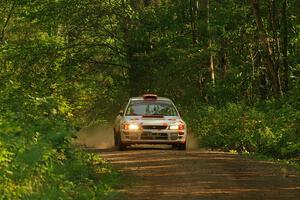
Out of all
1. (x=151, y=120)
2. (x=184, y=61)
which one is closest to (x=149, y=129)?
(x=151, y=120)

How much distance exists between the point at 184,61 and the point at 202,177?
1813 centimetres

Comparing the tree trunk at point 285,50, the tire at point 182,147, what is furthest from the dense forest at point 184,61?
the tire at point 182,147

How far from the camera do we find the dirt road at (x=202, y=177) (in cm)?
1074

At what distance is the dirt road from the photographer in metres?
10.7

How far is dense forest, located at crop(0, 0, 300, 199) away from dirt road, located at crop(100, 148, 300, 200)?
2945 mm

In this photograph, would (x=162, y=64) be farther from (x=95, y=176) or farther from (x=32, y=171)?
(x=32, y=171)

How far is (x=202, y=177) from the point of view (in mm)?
12852

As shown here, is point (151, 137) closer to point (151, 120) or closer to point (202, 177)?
point (151, 120)

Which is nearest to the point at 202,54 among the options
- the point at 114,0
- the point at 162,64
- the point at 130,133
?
the point at 162,64

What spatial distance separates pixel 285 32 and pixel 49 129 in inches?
631

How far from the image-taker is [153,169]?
559 inches

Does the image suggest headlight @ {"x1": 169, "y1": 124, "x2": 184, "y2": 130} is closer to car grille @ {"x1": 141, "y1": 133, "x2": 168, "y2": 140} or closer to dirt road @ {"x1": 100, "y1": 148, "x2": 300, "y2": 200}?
car grille @ {"x1": 141, "y1": 133, "x2": 168, "y2": 140}

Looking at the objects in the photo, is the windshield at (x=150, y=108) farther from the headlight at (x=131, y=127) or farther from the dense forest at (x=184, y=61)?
the dense forest at (x=184, y=61)

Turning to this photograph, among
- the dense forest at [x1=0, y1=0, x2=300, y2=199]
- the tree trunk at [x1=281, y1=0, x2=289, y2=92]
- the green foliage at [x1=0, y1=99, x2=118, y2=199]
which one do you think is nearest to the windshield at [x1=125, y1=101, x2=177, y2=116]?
the dense forest at [x1=0, y1=0, x2=300, y2=199]
